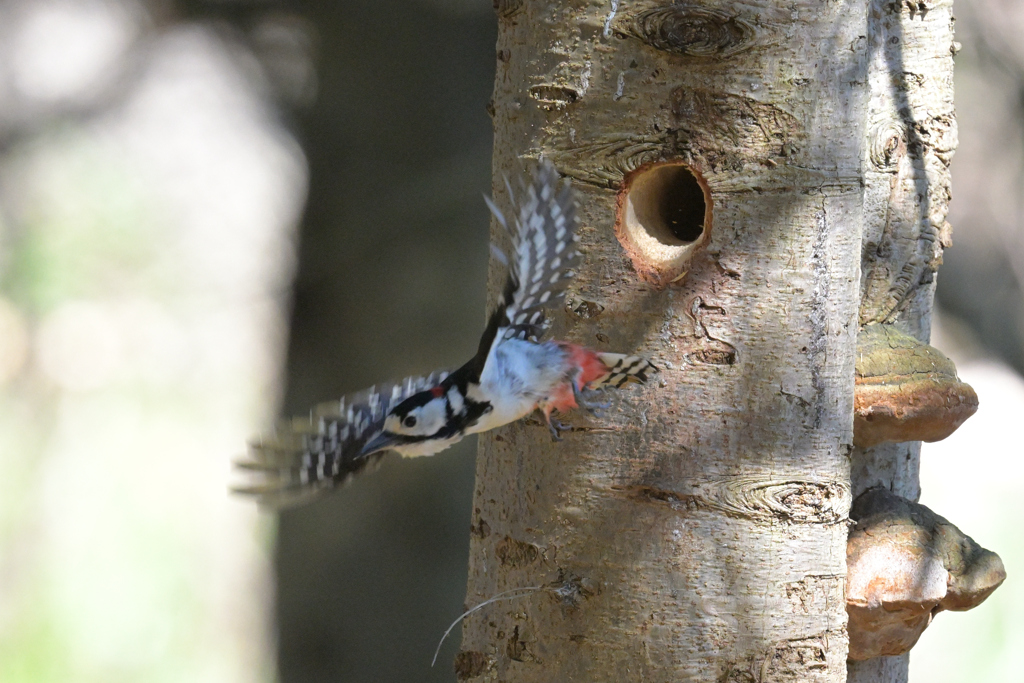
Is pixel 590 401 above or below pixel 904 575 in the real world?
above

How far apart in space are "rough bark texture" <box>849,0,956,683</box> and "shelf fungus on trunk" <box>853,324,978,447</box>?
0.11 m

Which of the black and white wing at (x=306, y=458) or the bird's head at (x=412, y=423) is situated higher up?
the bird's head at (x=412, y=423)

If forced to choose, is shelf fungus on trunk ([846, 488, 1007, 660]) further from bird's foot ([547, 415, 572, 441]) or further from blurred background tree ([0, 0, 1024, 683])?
blurred background tree ([0, 0, 1024, 683])

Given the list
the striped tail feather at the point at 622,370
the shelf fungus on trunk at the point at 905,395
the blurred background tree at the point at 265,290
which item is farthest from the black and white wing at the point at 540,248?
the blurred background tree at the point at 265,290

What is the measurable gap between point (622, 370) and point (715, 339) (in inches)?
5.3

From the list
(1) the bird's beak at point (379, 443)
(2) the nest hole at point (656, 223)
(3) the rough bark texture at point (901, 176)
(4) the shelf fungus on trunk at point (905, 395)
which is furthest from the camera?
(3) the rough bark texture at point (901, 176)

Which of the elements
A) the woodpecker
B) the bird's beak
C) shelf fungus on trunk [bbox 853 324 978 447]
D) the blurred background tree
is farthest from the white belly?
the blurred background tree

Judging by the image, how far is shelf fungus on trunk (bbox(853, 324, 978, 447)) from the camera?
4.79ft

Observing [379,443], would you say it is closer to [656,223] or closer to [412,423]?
[412,423]

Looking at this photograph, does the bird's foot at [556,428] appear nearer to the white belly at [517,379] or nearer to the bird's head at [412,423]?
the white belly at [517,379]

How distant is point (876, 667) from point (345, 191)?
202 centimetres

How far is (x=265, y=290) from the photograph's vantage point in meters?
3.38

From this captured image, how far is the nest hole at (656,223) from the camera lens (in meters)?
1.33

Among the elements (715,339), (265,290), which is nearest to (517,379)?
(715,339)
